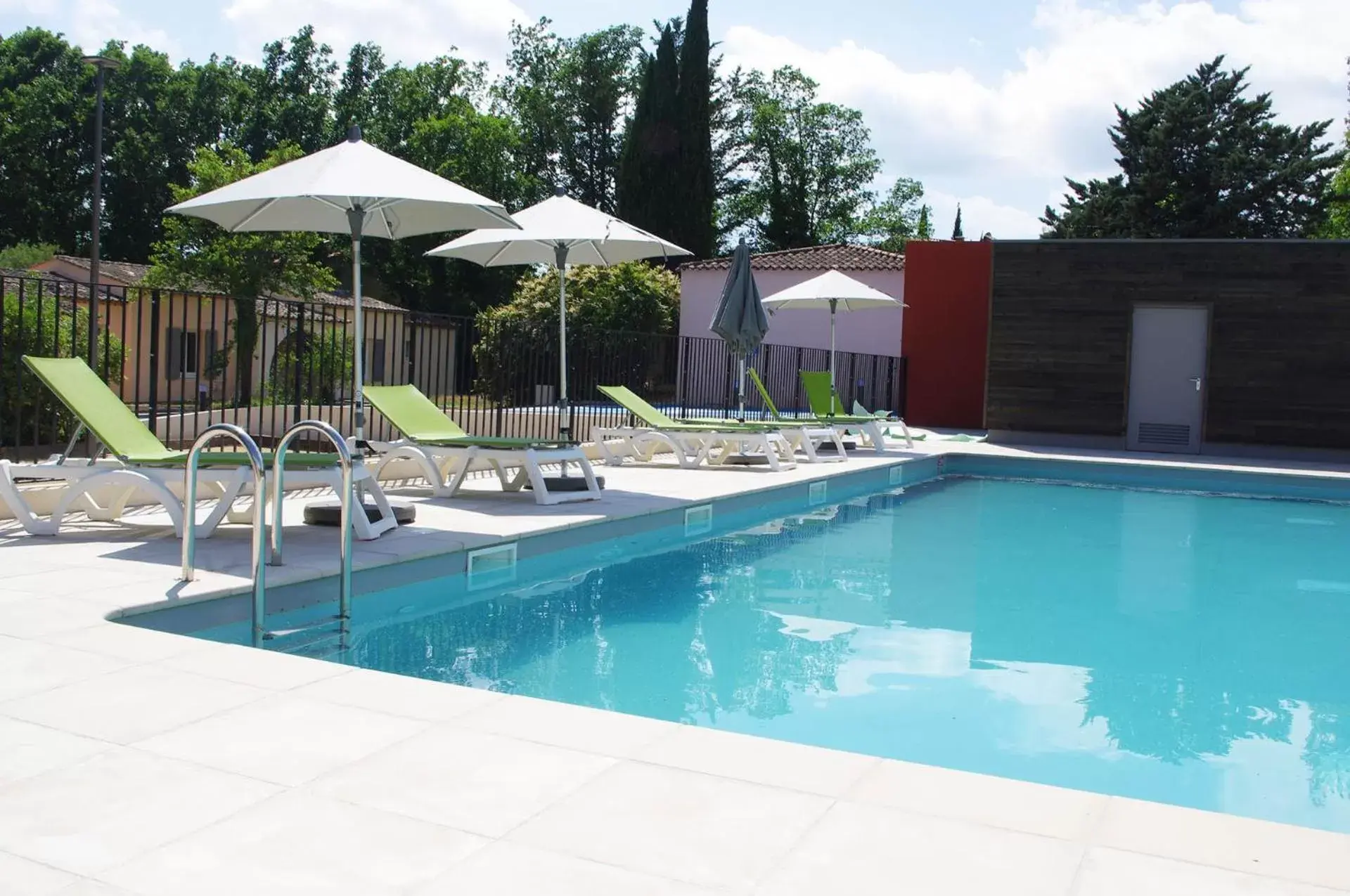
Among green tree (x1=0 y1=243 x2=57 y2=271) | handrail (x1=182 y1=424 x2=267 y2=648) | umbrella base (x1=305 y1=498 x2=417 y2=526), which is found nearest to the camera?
handrail (x1=182 y1=424 x2=267 y2=648)

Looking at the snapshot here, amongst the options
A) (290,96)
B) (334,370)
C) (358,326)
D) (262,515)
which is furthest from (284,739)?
(290,96)

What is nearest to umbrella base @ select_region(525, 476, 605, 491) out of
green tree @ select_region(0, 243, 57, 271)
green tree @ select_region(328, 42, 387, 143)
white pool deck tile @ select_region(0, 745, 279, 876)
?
white pool deck tile @ select_region(0, 745, 279, 876)

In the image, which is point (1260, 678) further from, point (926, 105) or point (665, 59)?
point (665, 59)

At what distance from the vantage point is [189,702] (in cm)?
312

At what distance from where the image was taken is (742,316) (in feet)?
41.5

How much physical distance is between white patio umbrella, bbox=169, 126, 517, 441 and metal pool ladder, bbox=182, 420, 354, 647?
5.52 feet

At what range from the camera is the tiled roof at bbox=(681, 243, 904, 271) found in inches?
1100

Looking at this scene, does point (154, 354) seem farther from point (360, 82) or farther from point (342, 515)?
point (360, 82)

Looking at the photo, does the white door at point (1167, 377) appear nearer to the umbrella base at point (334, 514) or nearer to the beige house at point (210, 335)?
the beige house at point (210, 335)

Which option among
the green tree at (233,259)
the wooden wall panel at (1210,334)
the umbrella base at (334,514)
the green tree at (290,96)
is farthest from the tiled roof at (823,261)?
the umbrella base at (334,514)

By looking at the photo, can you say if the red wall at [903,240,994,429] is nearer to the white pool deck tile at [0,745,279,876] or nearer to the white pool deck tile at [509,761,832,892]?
the white pool deck tile at [509,761,832,892]

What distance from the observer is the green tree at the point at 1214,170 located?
33594 mm

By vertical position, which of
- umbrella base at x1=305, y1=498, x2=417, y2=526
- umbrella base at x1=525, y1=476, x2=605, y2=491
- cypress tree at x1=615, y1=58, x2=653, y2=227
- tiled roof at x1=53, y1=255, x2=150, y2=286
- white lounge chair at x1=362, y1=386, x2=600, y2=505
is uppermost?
cypress tree at x1=615, y1=58, x2=653, y2=227

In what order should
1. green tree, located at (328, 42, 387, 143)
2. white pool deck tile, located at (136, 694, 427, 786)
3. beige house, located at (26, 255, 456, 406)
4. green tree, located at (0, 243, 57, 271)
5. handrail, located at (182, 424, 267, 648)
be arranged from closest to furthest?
white pool deck tile, located at (136, 694, 427, 786), handrail, located at (182, 424, 267, 648), beige house, located at (26, 255, 456, 406), green tree, located at (0, 243, 57, 271), green tree, located at (328, 42, 387, 143)
